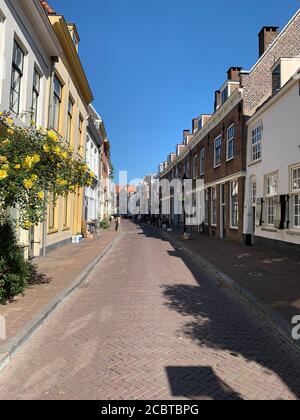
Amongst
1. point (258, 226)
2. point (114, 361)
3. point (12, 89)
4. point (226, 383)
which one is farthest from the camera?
point (258, 226)

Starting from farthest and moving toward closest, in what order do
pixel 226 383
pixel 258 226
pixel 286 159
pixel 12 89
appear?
1. pixel 258 226
2. pixel 286 159
3. pixel 12 89
4. pixel 226 383

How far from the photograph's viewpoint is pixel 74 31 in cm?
1691

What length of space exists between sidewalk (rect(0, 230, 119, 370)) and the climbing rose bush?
143cm

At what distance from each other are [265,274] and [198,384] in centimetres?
626

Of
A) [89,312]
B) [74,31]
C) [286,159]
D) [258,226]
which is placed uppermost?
[74,31]

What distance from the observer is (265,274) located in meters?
9.05

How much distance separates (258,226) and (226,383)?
1261cm

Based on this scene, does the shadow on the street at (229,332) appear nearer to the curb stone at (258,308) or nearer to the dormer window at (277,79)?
the curb stone at (258,308)

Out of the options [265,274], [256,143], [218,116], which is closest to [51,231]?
[265,274]

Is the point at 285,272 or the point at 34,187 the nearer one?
the point at 34,187

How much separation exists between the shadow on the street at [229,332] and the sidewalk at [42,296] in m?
2.15

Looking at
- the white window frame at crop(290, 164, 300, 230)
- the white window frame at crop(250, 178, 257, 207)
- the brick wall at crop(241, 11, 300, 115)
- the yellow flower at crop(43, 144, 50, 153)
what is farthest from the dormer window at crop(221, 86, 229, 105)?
the yellow flower at crop(43, 144, 50, 153)

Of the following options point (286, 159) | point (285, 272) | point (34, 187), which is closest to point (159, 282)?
point (285, 272)
